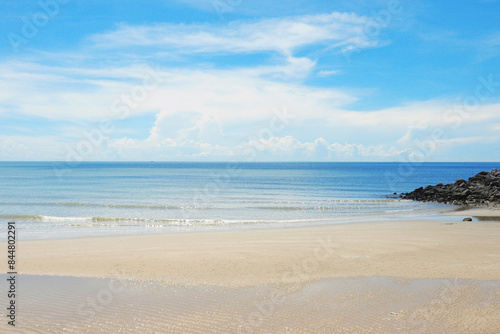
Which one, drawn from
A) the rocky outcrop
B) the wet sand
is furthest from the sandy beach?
the rocky outcrop

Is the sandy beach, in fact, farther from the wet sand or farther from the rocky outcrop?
the rocky outcrop

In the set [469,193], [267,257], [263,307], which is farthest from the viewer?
[469,193]

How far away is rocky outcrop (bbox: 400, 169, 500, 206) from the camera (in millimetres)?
39094

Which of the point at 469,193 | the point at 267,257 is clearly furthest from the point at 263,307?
the point at 469,193

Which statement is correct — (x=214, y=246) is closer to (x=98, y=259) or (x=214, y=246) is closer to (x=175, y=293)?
(x=98, y=259)

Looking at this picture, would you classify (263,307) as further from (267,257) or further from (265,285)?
(267,257)

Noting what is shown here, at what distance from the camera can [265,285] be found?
9883 mm

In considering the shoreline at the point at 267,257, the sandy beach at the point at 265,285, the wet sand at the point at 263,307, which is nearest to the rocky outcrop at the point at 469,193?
the shoreline at the point at 267,257

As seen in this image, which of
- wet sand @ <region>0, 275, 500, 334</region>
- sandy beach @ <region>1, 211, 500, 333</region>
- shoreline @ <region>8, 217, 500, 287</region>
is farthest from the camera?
shoreline @ <region>8, 217, 500, 287</region>

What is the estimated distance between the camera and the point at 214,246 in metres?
15.6

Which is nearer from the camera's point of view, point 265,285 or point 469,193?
point 265,285

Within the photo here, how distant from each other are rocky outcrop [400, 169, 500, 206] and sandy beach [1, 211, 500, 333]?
25622 millimetres

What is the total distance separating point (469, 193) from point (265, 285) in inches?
1614

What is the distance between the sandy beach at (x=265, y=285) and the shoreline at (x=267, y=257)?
4cm
